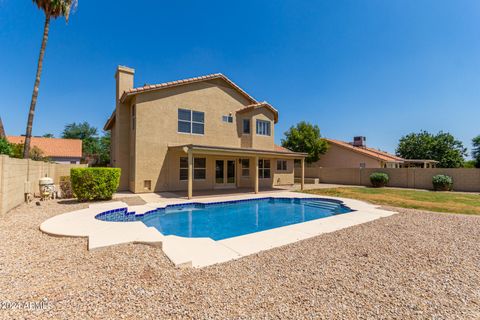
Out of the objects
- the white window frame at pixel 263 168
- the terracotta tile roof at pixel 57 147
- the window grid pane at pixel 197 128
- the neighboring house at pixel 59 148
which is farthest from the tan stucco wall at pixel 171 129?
the terracotta tile roof at pixel 57 147

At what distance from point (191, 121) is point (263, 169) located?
796cm

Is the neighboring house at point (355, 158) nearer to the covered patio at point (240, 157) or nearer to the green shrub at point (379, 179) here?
the green shrub at point (379, 179)

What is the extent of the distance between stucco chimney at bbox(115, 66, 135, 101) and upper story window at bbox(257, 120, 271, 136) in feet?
34.4

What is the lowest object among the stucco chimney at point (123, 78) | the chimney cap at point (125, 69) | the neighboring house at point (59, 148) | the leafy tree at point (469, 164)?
the leafy tree at point (469, 164)

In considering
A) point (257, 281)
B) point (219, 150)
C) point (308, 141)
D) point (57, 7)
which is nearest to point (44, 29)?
point (57, 7)

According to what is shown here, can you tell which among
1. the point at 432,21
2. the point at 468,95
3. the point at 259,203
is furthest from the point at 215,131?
the point at 468,95

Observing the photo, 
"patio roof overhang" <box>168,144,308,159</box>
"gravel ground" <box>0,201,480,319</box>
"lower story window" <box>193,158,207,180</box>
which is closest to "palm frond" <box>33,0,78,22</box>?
"patio roof overhang" <box>168,144,308,159</box>

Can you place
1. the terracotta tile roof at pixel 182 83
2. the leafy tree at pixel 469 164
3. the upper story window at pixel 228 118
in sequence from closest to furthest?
the terracotta tile roof at pixel 182 83
the upper story window at pixel 228 118
the leafy tree at pixel 469 164

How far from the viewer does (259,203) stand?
13.1m

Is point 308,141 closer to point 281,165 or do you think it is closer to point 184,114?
point 281,165

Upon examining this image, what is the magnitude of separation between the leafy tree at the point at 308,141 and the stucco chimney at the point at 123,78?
74.3 ft

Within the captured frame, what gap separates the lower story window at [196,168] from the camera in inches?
627

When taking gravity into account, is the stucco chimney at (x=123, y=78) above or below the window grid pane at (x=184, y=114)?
above

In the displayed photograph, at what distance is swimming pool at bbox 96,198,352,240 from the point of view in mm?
7984
